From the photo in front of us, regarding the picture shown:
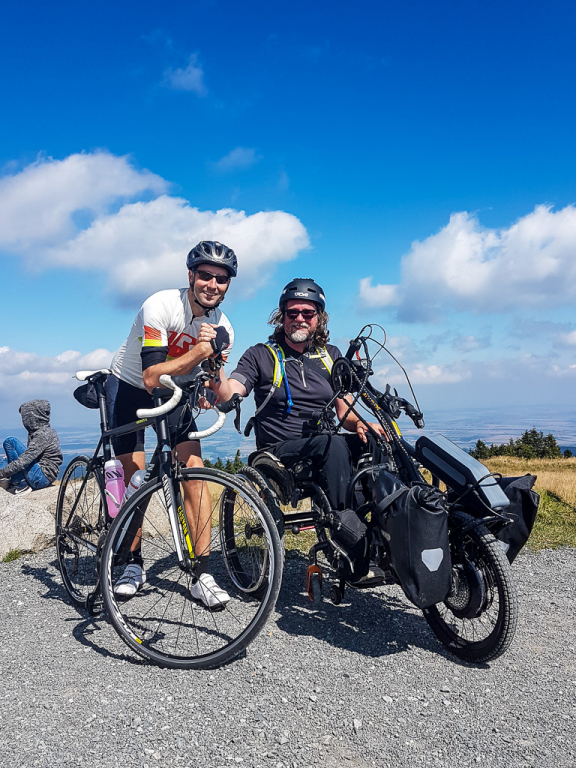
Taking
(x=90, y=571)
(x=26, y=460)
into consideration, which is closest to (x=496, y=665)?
(x=90, y=571)

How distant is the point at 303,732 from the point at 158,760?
0.76m

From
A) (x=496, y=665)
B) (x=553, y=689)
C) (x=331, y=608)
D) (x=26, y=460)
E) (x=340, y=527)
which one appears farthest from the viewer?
(x=26, y=460)

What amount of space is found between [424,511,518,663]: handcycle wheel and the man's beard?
2.43 meters

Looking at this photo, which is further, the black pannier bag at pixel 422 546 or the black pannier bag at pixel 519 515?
the black pannier bag at pixel 519 515

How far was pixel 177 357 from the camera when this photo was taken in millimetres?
4371

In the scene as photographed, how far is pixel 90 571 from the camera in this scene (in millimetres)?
5770

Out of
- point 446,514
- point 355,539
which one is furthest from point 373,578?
point 446,514

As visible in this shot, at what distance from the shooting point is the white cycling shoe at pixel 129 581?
13.8 ft

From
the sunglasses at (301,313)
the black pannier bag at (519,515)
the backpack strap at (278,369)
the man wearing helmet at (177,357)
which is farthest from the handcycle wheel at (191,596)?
the sunglasses at (301,313)

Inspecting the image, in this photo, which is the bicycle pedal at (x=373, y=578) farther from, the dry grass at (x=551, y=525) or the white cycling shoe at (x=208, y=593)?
the dry grass at (x=551, y=525)

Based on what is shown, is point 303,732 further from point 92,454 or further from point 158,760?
point 92,454

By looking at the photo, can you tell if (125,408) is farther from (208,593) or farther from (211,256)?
(208,593)

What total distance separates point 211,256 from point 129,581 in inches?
114

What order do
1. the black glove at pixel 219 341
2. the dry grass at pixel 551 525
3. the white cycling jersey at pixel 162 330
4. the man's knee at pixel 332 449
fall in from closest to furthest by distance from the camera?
the black glove at pixel 219 341
the man's knee at pixel 332 449
the white cycling jersey at pixel 162 330
the dry grass at pixel 551 525
